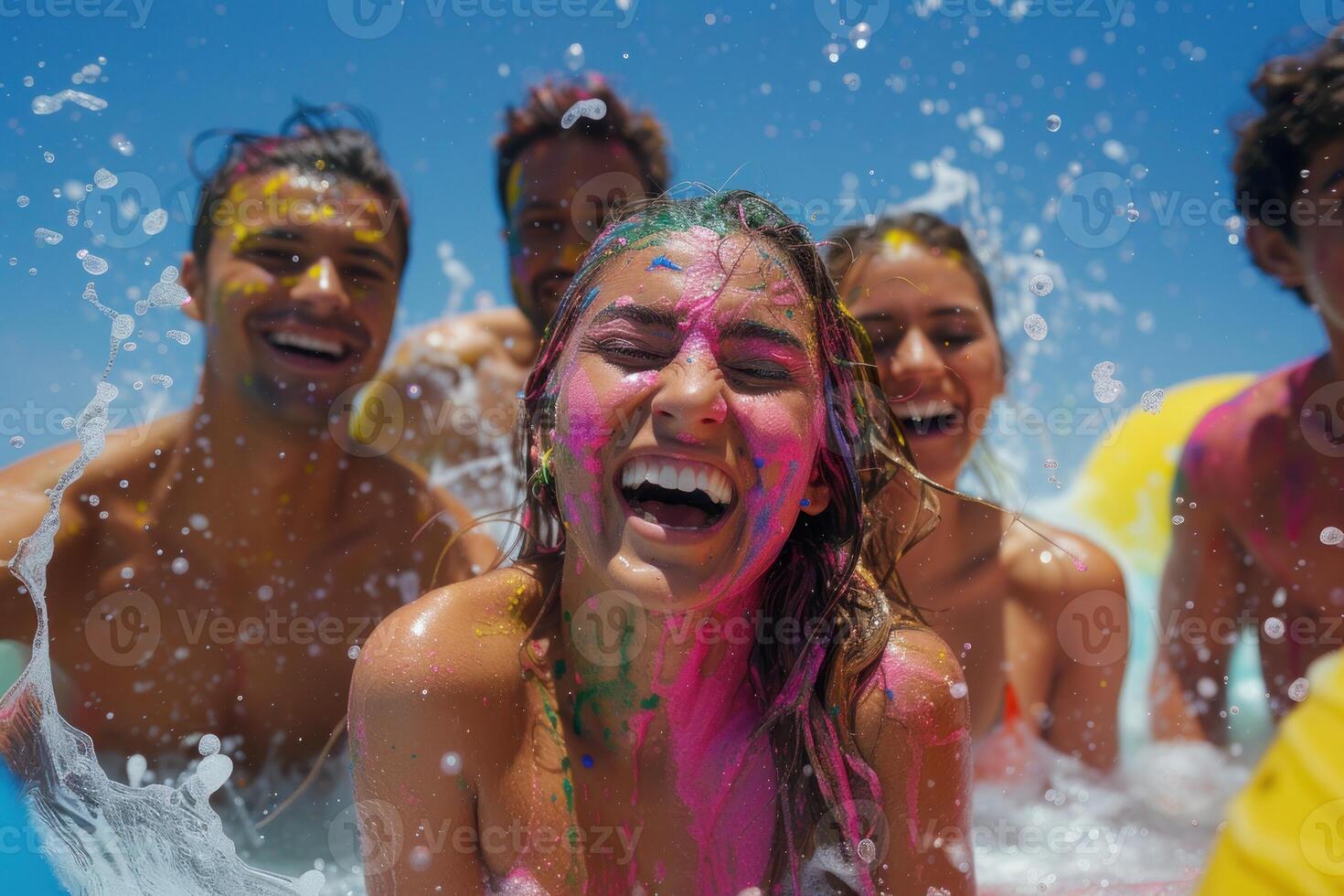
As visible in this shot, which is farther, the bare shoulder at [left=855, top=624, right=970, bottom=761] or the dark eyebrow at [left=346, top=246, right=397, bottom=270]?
the dark eyebrow at [left=346, top=246, right=397, bottom=270]

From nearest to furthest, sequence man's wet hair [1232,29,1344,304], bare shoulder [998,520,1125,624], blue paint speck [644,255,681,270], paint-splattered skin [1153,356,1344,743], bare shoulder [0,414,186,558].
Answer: blue paint speck [644,255,681,270], bare shoulder [0,414,186,558], man's wet hair [1232,29,1344,304], paint-splattered skin [1153,356,1344,743], bare shoulder [998,520,1125,624]

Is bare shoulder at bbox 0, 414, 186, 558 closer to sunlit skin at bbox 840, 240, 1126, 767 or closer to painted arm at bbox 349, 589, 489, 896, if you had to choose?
painted arm at bbox 349, 589, 489, 896

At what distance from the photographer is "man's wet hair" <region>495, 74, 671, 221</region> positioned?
14.9 feet

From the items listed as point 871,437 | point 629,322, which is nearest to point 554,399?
point 629,322

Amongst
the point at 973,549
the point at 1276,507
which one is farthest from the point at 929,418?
the point at 1276,507

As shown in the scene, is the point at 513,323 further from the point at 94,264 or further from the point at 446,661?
the point at 446,661

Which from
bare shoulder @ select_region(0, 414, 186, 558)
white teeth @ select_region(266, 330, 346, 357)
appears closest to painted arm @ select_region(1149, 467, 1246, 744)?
white teeth @ select_region(266, 330, 346, 357)

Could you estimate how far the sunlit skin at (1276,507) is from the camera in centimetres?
413

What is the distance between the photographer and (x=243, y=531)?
3926 mm

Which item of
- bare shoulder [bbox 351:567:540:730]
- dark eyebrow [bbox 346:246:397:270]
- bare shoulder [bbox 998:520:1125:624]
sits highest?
dark eyebrow [bbox 346:246:397:270]

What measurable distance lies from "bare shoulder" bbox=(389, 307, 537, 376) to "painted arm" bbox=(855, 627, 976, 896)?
3.00 m

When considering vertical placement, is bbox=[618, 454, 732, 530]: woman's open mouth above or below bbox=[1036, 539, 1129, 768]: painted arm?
above

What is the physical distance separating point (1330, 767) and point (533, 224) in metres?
3.63

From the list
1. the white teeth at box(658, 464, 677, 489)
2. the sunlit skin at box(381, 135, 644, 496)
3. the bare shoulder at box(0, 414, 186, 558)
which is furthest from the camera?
the sunlit skin at box(381, 135, 644, 496)
